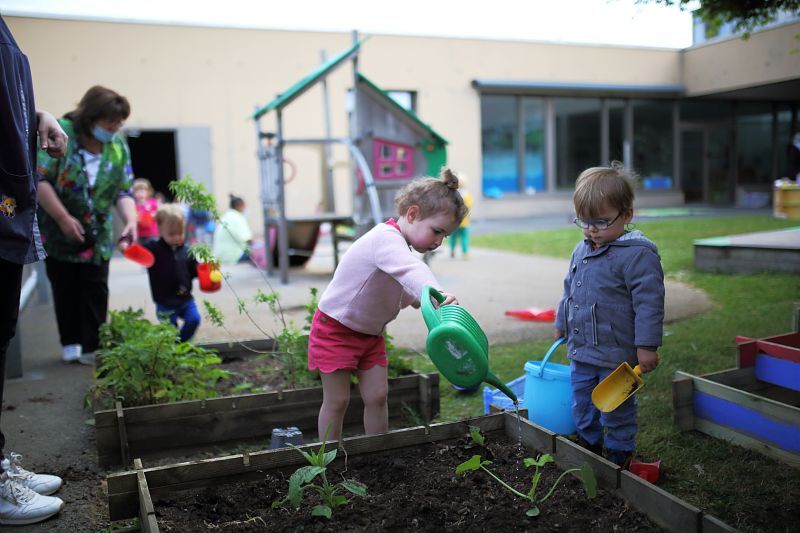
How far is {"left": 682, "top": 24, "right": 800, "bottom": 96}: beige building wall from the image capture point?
18484mm

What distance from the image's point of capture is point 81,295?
15.1 feet

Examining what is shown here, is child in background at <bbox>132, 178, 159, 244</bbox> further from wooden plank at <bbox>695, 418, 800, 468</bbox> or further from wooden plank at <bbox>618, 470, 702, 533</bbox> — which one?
wooden plank at <bbox>618, 470, 702, 533</bbox>

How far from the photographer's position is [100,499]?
2785 mm

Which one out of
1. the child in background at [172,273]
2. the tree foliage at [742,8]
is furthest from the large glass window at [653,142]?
the child in background at [172,273]

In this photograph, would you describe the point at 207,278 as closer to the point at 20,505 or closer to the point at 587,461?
the point at 20,505

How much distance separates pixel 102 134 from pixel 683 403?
371 centimetres

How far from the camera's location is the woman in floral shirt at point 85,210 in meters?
4.32

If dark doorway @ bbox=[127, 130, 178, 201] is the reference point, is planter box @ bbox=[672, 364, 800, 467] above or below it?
below

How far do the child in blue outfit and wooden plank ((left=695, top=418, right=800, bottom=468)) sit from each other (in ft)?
1.95

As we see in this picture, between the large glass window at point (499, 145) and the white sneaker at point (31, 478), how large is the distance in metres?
19.1

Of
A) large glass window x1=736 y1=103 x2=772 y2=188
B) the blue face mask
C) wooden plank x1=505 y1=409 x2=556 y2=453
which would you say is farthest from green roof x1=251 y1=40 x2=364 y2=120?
large glass window x1=736 y1=103 x2=772 y2=188

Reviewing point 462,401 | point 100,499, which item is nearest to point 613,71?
point 462,401

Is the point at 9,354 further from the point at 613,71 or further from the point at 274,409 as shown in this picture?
the point at 613,71

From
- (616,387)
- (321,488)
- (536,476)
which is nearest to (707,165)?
(616,387)
